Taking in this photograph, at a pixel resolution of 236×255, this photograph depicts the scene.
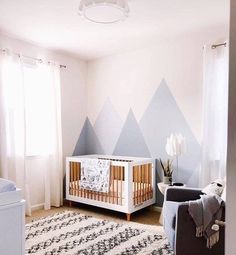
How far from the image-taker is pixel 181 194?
281 centimetres

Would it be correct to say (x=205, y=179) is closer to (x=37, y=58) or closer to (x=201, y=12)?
(x=201, y=12)

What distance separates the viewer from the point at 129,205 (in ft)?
11.4

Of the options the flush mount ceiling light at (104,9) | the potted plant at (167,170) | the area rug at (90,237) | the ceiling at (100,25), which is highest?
the ceiling at (100,25)

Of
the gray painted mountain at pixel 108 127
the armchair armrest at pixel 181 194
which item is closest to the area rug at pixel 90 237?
the armchair armrest at pixel 181 194

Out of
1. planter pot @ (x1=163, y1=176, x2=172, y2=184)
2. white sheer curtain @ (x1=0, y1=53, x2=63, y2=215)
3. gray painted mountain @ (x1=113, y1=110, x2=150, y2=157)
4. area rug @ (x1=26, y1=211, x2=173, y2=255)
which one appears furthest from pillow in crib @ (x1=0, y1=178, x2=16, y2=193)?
gray painted mountain @ (x1=113, y1=110, x2=150, y2=157)

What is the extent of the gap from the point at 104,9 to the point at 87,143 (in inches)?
107

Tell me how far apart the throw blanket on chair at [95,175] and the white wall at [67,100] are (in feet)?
2.28

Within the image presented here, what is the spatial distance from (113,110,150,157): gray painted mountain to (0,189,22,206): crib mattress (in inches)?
94.0

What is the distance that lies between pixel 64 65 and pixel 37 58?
529 millimetres

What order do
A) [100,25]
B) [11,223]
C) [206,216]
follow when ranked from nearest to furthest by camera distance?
[11,223]
[206,216]
[100,25]

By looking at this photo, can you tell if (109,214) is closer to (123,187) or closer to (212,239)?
(123,187)

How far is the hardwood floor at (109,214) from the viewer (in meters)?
3.58

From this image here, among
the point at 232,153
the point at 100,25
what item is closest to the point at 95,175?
the point at 100,25

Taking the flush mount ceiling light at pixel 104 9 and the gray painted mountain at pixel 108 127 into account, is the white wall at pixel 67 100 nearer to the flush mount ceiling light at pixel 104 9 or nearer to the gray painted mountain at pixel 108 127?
the gray painted mountain at pixel 108 127
